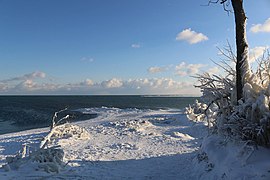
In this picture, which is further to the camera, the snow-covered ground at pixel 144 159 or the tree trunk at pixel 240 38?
the tree trunk at pixel 240 38

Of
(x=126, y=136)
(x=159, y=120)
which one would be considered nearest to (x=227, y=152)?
(x=126, y=136)

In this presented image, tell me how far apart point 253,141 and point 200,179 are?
1.77m

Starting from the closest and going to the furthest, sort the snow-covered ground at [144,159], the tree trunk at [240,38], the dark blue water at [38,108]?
1. the snow-covered ground at [144,159]
2. the tree trunk at [240,38]
3. the dark blue water at [38,108]

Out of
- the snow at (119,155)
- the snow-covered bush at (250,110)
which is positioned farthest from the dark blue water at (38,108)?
the snow-covered bush at (250,110)

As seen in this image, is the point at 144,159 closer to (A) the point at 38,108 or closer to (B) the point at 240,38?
(B) the point at 240,38

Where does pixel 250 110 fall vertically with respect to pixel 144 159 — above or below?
above

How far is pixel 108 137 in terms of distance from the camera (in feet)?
56.7

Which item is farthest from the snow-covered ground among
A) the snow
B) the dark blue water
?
the dark blue water

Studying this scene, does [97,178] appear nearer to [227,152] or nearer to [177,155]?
[227,152]

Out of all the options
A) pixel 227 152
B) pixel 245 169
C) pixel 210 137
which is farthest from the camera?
pixel 210 137

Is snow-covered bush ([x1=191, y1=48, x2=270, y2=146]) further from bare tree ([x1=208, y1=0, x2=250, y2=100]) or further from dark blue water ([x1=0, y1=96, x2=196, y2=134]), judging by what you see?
dark blue water ([x1=0, y1=96, x2=196, y2=134])

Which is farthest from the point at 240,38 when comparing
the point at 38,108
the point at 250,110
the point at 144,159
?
the point at 38,108

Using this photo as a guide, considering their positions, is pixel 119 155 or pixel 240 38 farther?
pixel 119 155

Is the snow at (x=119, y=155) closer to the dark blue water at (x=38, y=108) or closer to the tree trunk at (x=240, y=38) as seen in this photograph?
the tree trunk at (x=240, y=38)
